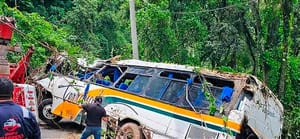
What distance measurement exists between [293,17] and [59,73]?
8772 mm

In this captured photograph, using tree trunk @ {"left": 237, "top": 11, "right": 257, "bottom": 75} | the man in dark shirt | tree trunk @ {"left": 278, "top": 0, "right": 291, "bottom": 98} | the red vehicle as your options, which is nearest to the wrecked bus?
the man in dark shirt

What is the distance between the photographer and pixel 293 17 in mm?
15188

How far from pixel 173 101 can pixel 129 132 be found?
1.24 metres

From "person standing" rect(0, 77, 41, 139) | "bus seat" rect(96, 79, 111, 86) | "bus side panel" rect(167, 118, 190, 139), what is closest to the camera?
"person standing" rect(0, 77, 41, 139)

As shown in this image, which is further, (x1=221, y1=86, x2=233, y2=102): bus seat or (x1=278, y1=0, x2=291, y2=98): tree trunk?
(x1=278, y1=0, x2=291, y2=98): tree trunk

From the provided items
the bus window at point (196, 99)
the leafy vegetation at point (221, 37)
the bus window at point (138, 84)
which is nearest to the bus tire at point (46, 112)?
the bus window at point (138, 84)

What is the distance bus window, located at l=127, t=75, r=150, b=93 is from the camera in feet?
32.1

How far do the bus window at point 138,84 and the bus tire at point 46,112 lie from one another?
2.63 m

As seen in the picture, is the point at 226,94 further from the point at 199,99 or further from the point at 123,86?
the point at 123,86

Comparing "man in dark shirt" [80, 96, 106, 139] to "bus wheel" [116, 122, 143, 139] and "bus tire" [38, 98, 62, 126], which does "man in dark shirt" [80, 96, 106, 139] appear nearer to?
"bus wheel" [116, 122, 143, 139]

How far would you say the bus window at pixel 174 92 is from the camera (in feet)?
30.4

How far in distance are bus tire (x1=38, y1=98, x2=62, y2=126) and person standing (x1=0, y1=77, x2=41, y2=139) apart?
25.2 ft

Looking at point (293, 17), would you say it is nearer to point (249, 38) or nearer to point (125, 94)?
point (249, 38)

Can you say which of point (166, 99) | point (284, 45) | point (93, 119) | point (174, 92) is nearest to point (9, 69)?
point (93, 119)
